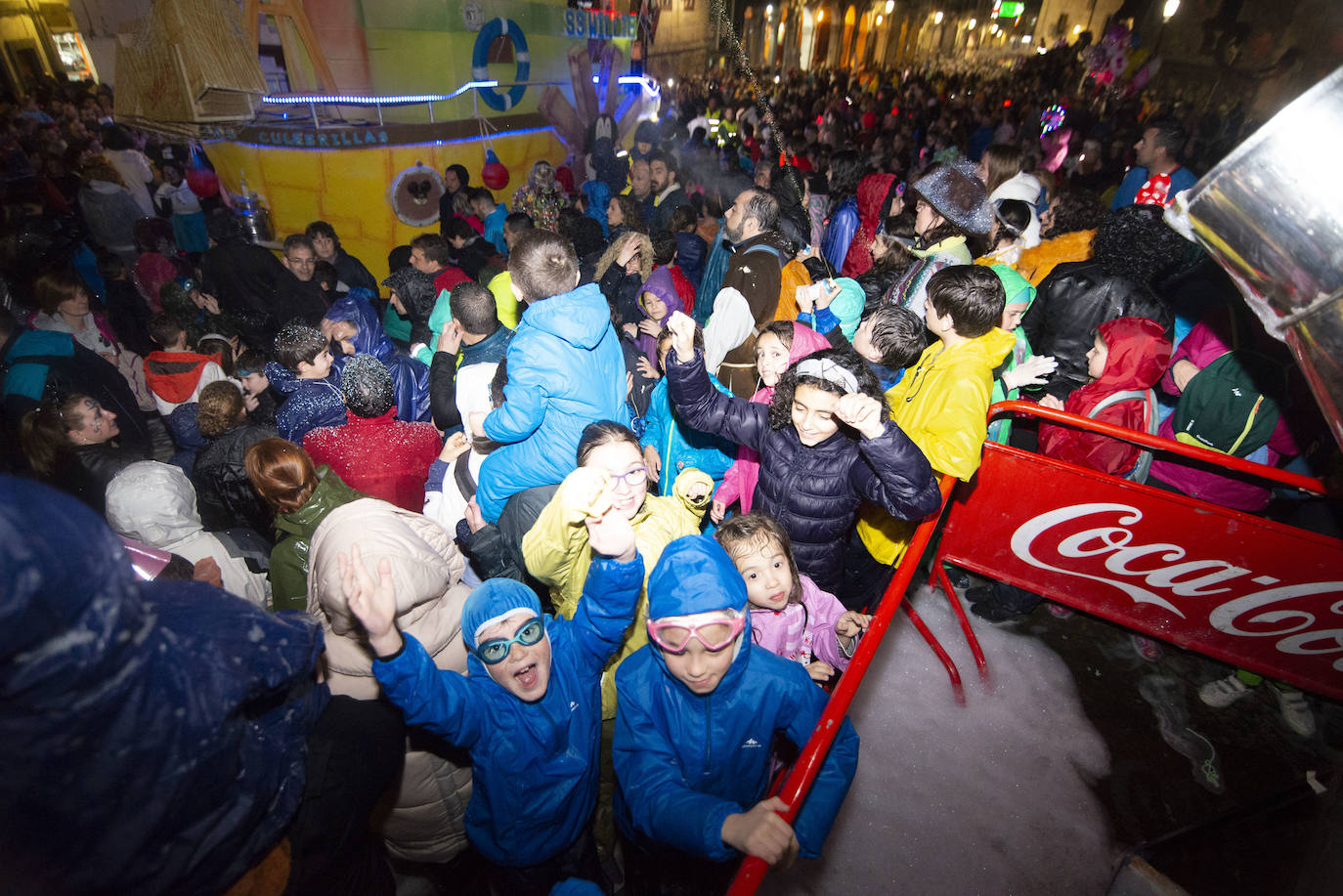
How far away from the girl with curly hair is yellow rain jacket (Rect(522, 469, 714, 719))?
0.42 metres

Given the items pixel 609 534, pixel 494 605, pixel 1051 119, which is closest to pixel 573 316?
pixel 609 534

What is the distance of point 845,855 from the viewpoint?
2.77 meters

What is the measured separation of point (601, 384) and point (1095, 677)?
359 cm

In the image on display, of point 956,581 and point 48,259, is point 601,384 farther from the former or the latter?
point 48,259

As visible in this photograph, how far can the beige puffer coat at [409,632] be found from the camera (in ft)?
7.06

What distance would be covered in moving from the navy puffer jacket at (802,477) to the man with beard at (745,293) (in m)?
0.93

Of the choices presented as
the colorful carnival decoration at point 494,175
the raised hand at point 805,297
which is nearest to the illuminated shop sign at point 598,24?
the colorful carnival decoration at point 494,175

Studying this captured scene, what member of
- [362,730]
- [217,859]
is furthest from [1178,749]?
[217,859]

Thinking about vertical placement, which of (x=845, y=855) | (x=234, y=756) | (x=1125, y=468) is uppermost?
(x=234, y=756)

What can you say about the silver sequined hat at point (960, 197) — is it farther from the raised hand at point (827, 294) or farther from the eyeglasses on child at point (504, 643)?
the eyeglasses on child at point (504, 643)

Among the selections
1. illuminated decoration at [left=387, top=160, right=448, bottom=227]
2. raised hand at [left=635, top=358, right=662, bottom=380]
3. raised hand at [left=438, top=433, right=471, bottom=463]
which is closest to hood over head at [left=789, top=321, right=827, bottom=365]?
raised hand at [left=635, top=358, right=662, bottom=380]

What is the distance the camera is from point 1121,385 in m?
3.27

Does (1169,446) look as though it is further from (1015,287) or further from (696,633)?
(696,633)

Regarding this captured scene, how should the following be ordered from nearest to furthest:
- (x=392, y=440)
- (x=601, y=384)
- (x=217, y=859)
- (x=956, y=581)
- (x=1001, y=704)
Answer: (x=217, y=859) < (x=601, y=384) < (x=392, y=440) < (x=1001, y=704) < (x=956, y=581)
